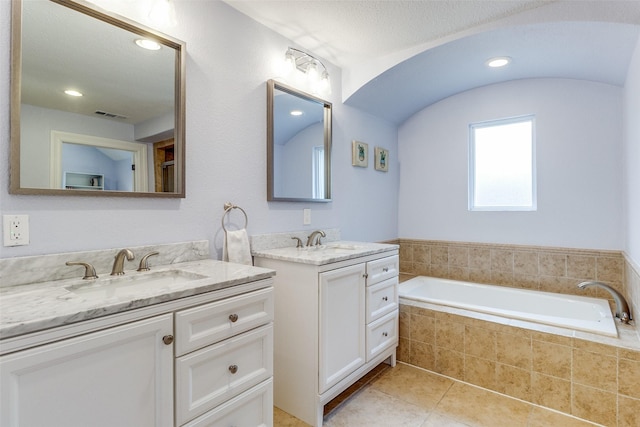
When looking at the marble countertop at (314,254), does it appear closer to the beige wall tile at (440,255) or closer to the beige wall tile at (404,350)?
the beige wall tile at (404,350)

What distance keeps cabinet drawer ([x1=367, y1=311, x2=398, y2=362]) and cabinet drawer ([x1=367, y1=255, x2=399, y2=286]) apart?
27 cm

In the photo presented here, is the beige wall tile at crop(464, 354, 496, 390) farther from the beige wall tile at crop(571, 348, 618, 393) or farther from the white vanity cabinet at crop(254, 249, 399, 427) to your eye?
the white vanity cabinet at crop(254, 249, 399, 427)

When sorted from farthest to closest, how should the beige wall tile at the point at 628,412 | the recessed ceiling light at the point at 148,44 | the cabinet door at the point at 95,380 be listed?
the beige wall tile at the point at 628,412 → the recessed ceiling light at the point at 148,44 → the cabinet door at the point at 95,380

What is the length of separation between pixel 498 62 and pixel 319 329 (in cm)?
235

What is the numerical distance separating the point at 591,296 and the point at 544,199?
2.73 ft

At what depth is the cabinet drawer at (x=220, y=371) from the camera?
3.68 feet

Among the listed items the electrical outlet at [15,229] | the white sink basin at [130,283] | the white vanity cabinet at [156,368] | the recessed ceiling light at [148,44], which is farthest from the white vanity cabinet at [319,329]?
the recessed ceiling light at [148,44]

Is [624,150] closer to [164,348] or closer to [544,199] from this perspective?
[544,199]

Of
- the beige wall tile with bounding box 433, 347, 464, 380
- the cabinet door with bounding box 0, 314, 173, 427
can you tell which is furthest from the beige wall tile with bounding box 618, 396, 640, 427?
the cabinet door with bounding box 0, 314, 173, 427

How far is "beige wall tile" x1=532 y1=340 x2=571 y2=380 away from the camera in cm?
189

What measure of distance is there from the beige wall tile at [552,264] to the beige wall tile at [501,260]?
0.22 m

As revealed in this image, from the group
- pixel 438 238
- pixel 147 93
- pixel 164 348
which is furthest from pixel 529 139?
pixel 164 348

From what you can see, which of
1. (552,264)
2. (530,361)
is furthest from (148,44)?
(552,264)

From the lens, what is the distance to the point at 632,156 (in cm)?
209
